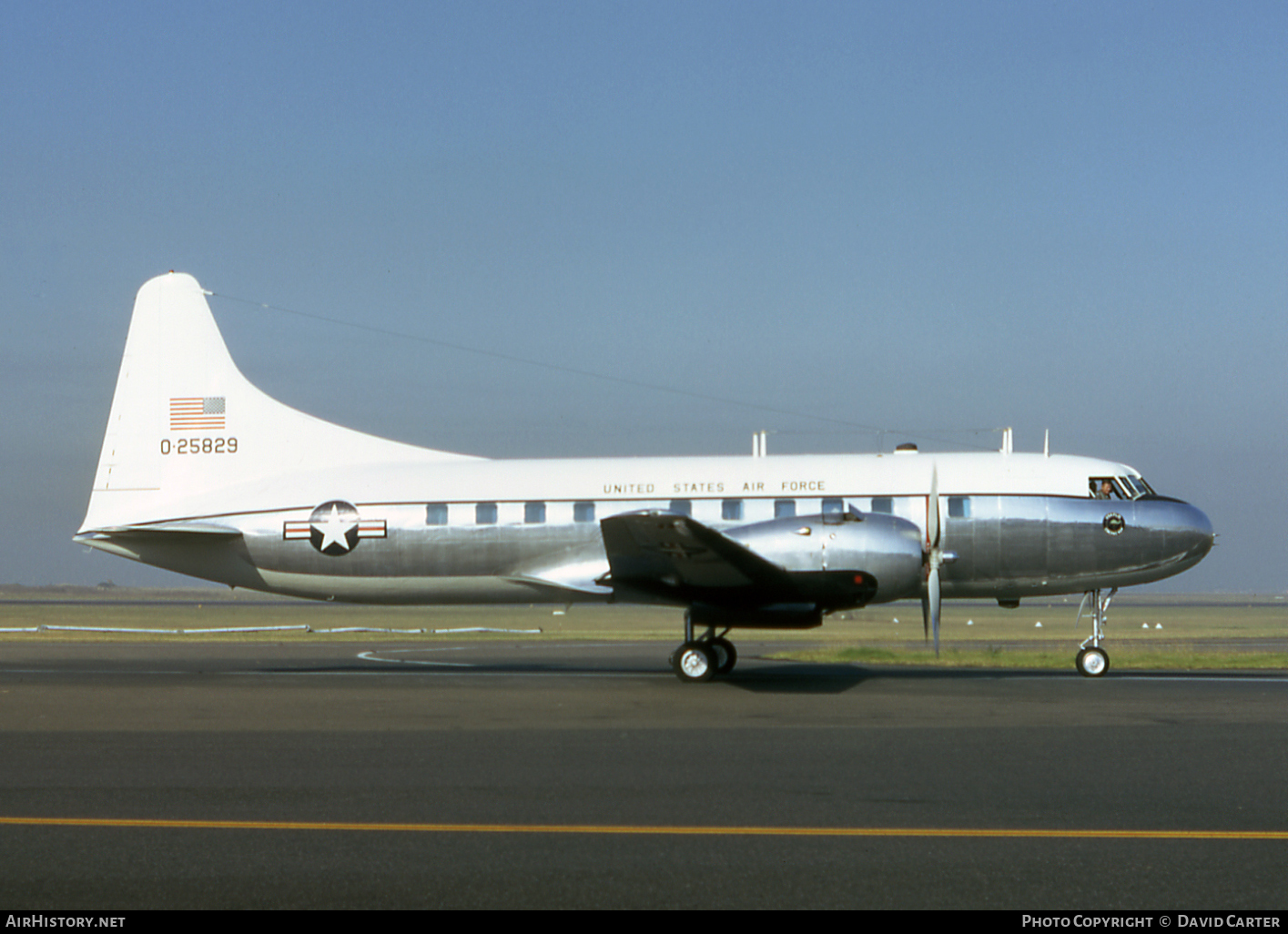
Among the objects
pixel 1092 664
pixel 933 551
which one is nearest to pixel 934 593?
pixel 933 551

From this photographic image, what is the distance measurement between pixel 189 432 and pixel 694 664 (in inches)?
450

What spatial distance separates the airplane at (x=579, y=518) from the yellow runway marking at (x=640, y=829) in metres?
9.43

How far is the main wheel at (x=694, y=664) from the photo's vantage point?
18375 mm

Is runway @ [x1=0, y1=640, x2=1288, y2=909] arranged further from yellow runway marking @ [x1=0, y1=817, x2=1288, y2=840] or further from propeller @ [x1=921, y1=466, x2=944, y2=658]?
propeller @ [x1=921, y1=466, x2=944, y2=658]

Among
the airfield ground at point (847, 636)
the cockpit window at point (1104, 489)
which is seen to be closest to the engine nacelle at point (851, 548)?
the cockpit window at point (1104, 489)

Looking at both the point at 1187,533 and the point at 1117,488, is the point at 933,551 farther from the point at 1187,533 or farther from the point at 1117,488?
the point at 1187,533

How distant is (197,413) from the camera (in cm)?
2228

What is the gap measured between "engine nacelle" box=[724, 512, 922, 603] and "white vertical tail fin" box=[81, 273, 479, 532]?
737 centimetres

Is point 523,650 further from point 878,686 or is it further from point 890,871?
point 890,871

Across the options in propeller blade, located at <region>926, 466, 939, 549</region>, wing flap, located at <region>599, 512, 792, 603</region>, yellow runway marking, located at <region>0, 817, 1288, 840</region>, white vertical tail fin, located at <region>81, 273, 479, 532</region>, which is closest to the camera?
yellow runway marking, located at <region>0, 817, 1288, 840</region>

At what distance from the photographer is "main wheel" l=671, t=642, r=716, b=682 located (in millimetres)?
18375

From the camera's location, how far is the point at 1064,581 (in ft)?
63.8

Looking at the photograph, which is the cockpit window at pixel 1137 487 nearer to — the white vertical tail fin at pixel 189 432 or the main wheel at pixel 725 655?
the main wheel at pixel 725 655

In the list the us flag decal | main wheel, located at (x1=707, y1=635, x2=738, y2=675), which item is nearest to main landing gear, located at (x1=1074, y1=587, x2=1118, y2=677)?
main wheel, located at (x1=707, y1=635, x2=738, y2=675)
